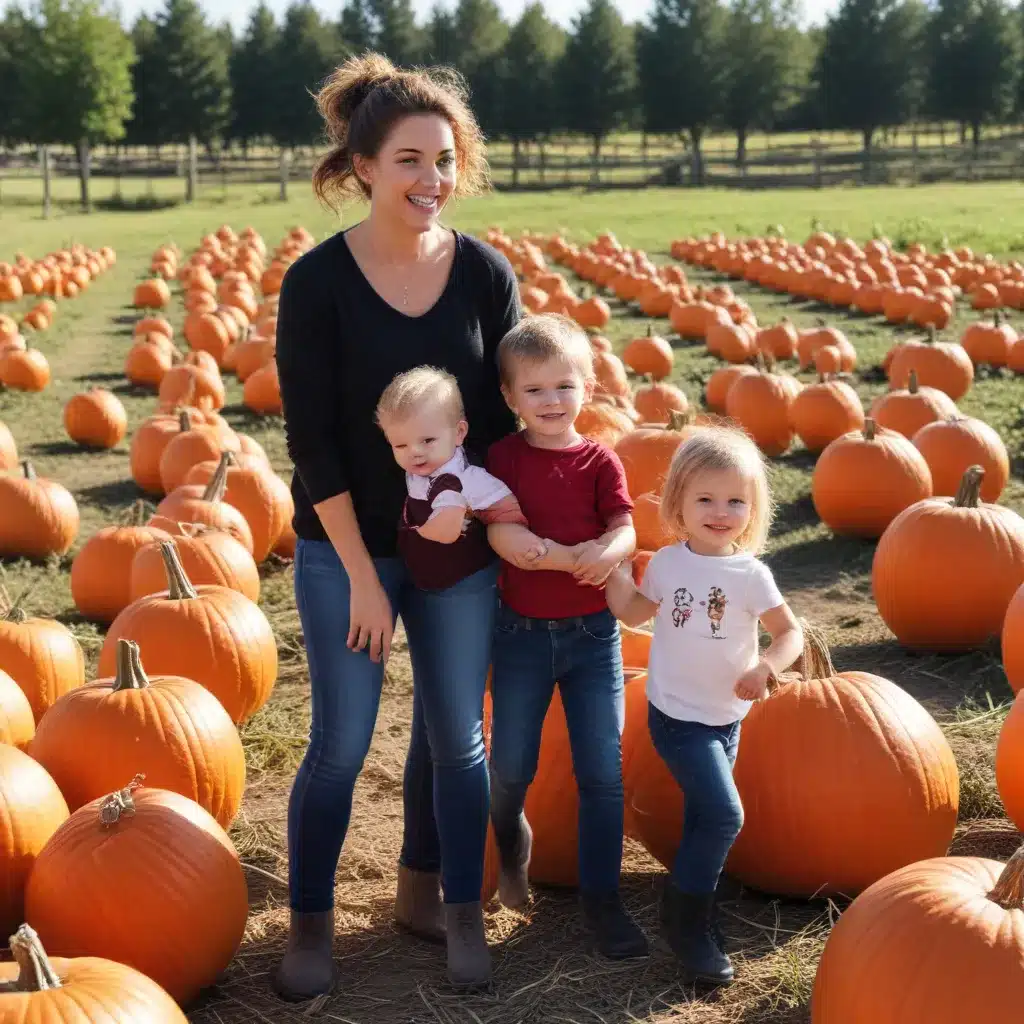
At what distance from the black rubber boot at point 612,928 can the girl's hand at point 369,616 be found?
3.18ft

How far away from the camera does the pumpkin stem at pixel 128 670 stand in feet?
14.0

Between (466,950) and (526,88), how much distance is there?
70563 mm

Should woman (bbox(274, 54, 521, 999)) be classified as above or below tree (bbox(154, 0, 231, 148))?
below

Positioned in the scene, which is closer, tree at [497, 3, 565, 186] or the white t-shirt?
Answer: the white t-shirt

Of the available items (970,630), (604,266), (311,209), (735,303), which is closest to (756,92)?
(311,209)

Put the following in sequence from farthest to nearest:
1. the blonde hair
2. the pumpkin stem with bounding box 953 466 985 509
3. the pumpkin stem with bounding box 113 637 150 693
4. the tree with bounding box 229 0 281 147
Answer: the tree with bounding box 229 0 281 147 < the pumpkin stem with bounding box 953 466 985 509 < the pumpkin stem with bounding box 113 637 150 693 < the blonde hair

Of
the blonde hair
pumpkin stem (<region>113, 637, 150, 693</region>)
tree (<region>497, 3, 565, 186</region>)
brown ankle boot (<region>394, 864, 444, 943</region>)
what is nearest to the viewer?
the blonde hair

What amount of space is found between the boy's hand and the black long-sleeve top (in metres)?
0.39

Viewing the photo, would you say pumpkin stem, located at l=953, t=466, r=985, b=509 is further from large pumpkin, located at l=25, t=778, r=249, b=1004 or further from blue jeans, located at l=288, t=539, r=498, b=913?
large pumpkin, located at l=25, t=778, r=249, b=1004

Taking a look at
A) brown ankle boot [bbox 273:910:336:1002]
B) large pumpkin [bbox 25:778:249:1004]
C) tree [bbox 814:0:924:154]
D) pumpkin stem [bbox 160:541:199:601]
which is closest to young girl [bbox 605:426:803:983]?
brown ankle boot [bbox 273:910:336:1002]

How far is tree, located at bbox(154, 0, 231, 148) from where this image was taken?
61281 millimetres

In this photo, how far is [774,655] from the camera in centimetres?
338

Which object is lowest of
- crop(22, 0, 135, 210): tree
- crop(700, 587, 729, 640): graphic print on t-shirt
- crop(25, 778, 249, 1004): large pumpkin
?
crop(25, 778, 249, 1004): large pumpkin

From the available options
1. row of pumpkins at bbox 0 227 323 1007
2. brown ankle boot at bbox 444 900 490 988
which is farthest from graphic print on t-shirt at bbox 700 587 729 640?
row of pumpkins at bbox 0 227 323 1007
